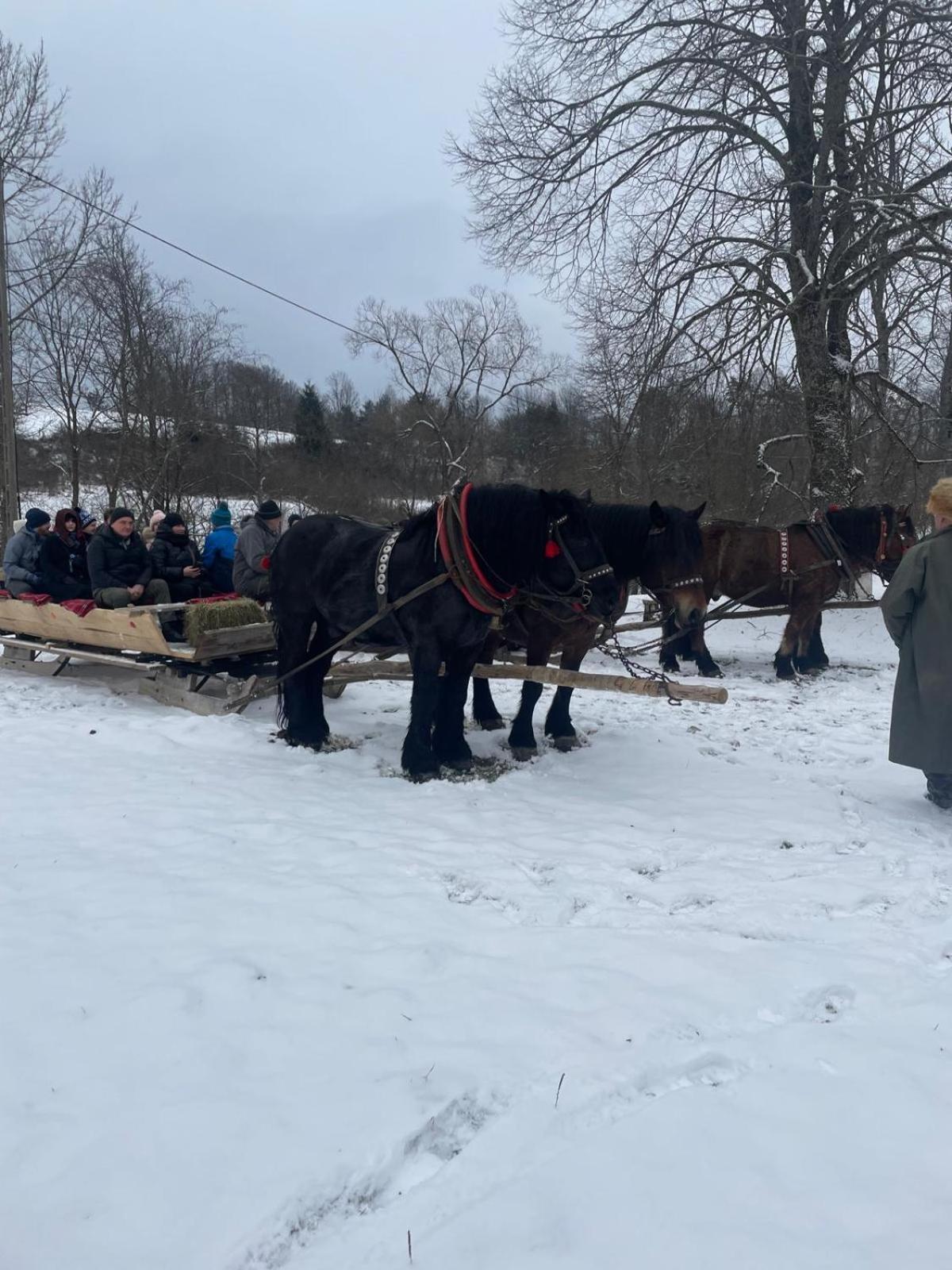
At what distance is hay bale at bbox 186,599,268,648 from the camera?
641 centimetres

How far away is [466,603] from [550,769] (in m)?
1.29

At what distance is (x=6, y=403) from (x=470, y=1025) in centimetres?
1409

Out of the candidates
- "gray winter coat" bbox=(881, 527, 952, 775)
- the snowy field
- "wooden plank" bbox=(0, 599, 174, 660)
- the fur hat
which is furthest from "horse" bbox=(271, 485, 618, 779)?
the fur hat

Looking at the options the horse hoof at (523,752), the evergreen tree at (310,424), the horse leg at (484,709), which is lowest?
the horse hoof at (523,752)

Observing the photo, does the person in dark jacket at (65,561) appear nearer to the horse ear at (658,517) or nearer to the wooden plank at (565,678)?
the wooden plank at (565,678)

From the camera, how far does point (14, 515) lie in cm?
1329

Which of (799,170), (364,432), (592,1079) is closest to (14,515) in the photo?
(799,170)

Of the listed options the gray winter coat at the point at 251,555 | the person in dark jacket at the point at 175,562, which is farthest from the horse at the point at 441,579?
the person in dark jacket at the point at 175,562

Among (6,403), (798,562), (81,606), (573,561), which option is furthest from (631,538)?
(6,403)

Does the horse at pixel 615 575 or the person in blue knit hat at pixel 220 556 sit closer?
the horse at pixel 615 575

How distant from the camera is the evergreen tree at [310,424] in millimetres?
35406

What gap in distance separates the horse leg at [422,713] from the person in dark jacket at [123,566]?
10.5 ft

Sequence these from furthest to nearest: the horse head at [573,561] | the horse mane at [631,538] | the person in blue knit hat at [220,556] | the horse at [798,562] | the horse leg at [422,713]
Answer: the horse at [798,562], the person in blue knit hat at [220,556], the horse mane at [631,538], the horse leg at [422,713], the horse head at [573,561]

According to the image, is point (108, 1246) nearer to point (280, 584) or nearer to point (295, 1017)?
point (295, 1017)
